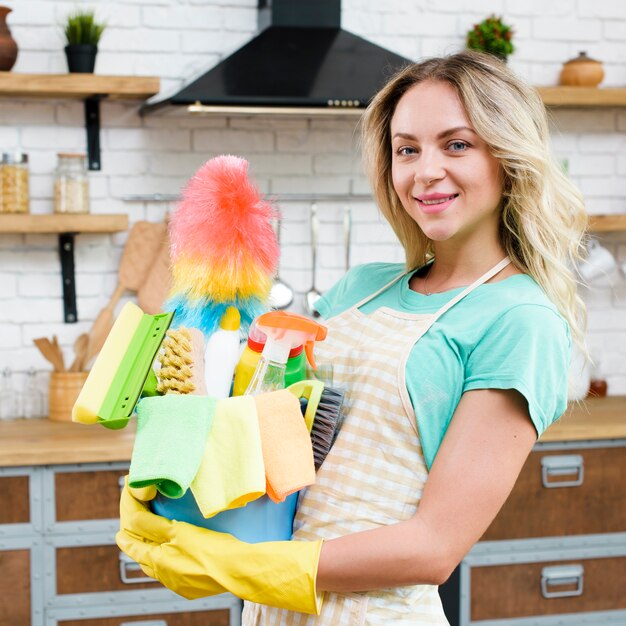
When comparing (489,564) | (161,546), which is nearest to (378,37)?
(489,564)

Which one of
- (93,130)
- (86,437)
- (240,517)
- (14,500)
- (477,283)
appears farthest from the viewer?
(93,130)

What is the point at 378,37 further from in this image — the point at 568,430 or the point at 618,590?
the point at 618,590

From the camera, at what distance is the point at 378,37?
324 cm

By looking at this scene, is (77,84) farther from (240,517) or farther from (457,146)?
(240,517)

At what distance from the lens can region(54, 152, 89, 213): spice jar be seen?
9.60 feet

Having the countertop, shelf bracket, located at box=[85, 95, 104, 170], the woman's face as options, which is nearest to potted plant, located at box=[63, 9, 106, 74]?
shelf bracket, located at box=[85, 95, 104, 170]

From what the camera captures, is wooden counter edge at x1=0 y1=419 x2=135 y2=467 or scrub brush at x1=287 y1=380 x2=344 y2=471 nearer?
scrub brush at x1=287 y1=380 x2=344 y2=471

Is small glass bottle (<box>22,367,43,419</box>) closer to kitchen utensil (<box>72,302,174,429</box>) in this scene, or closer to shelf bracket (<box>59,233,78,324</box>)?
shelf bracket (<box>59,233,78,324</box>)

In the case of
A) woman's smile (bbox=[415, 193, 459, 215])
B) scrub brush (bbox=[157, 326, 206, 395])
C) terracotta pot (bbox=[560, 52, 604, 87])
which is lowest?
scrub brush (bbox=[157, 326, 206, 395])

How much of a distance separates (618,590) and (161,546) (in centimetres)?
208

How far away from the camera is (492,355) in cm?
119

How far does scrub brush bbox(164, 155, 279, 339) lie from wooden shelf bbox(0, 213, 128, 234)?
5.50ft

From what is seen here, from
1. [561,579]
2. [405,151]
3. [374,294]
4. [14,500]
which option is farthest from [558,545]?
[405,151]

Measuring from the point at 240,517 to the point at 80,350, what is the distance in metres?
1.94
